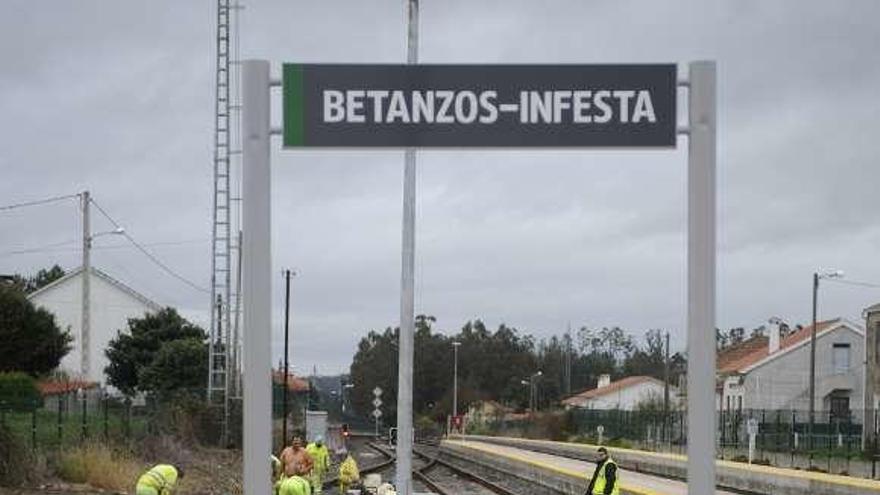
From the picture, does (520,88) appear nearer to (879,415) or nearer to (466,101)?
(466,101)

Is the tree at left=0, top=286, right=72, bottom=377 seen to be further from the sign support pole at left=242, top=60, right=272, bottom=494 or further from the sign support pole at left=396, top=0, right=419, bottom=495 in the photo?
the sign support pole at left=242, top=60, right=272, bottom=494

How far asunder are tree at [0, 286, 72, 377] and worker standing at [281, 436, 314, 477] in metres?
38.9

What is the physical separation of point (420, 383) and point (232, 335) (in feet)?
293

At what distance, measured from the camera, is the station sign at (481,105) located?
7.30 meters

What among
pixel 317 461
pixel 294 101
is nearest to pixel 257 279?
pixel 294 101

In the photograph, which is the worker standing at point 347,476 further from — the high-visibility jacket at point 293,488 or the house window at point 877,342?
the house window at point 877,342

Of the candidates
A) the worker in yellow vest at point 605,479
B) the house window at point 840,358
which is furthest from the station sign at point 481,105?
the house window at point 840,358

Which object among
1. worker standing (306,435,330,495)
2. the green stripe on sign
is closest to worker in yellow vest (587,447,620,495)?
worker standing (306,435,330,495)

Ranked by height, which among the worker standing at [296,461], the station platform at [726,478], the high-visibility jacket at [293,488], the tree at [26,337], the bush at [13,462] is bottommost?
the station platform at [726,478]

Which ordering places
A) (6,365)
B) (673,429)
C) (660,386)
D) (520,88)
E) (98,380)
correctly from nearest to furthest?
1. (520,88)
2. (6,365)
3. (673,429)
4. (98,380)
5. (660,386)

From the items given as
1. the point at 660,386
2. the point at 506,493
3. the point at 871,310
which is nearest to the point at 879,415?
the point at 871,310

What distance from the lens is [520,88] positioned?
7.33 meters

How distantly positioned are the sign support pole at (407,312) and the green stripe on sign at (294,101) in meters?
1.60

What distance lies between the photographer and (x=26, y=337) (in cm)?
5644
